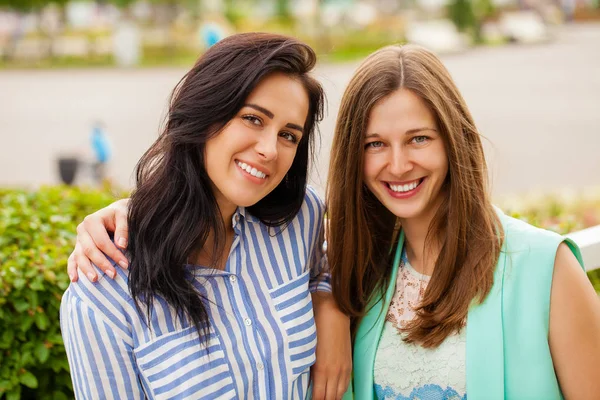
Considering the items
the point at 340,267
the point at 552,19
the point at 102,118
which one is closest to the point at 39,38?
the point at 102,118

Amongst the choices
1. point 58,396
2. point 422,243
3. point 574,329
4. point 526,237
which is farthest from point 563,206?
point 58,396

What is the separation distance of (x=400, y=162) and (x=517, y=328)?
0.59 metres

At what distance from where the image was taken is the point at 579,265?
7.25 feet

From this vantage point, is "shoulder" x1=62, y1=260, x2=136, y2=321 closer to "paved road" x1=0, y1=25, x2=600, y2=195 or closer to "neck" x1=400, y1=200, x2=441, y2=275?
"neck" x1=400, y1=200, x2=441, y2=275

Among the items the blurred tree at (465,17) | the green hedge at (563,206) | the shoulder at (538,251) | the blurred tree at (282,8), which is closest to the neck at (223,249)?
the shoulder at (538,251)

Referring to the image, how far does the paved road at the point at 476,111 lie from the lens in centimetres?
1266

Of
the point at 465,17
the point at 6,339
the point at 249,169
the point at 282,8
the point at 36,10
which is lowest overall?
the point at 6,339

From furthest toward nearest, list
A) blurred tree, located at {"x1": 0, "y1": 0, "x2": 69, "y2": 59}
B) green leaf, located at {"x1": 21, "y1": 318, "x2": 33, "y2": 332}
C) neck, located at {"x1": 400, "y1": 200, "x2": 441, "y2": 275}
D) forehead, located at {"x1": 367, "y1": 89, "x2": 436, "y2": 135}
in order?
blurred tree, located at {"x1": 0, "y1": 0, "x2": 69, "y2": 59} → green leaf, located at {"x1": 21, "y1": 318, "x2": 33, "y2": 332} → neck, located at {"x1": 400, "y1": 200, "x2": 441, "y2": 275} → forehead, located at {"x1": 367, "y1": 89, "x2": 436, "y2": 135}

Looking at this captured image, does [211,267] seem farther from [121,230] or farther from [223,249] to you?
[121,230]

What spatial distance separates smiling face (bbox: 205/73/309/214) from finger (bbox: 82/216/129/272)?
0.34 metres

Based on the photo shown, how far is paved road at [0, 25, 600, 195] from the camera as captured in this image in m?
12.7

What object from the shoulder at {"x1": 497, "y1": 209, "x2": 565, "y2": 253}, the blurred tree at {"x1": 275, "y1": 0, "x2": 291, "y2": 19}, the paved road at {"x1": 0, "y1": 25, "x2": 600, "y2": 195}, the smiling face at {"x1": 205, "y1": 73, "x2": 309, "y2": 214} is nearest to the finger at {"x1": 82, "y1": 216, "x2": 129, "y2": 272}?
the smiling face at {"x1": 205, "y1": 73, "x2": 309, "y2": 214}

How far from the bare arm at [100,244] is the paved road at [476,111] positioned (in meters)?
6.57

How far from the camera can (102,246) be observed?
2082 millimetres
